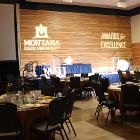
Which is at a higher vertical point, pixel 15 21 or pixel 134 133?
pixel 15 21

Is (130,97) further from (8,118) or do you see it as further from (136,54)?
(136,54)

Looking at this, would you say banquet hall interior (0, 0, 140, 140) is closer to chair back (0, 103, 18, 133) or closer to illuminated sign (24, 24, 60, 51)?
illuminated sign (24, 24, 60, 51)

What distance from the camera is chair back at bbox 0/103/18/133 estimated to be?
3.71 metres

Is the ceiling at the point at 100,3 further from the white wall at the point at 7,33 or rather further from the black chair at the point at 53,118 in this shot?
the black chair at the point at 53,118

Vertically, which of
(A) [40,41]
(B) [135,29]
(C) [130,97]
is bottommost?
(C) [130,97]

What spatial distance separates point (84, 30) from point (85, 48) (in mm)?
913

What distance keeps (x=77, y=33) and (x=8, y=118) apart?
965cm

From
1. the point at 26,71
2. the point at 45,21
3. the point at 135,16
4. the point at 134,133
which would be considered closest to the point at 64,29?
the point at 45,21

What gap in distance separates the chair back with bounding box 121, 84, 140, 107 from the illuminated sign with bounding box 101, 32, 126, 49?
825 centimetres

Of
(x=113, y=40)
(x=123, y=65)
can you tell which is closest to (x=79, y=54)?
(x=113, y=40)

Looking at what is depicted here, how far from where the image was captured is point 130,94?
5.70m

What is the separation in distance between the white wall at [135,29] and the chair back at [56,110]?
35.4 feet

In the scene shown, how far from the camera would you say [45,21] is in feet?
40.3

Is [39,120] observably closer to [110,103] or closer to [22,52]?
[110,103]
